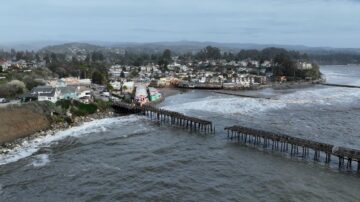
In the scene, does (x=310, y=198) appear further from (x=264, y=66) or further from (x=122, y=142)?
(x=264, y=66)

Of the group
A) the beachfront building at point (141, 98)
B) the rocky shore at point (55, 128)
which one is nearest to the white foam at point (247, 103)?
the beachfront building at point (141, 98)

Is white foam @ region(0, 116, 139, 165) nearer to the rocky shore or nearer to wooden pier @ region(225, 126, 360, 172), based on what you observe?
the rocky shore

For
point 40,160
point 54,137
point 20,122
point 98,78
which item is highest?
point 98,78

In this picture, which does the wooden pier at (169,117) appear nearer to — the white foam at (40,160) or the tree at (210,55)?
the white foam at (40,160)

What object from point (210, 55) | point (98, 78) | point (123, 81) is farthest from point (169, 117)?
point (210, 55)

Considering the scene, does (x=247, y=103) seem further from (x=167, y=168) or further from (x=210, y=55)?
(x=210, y=55)
